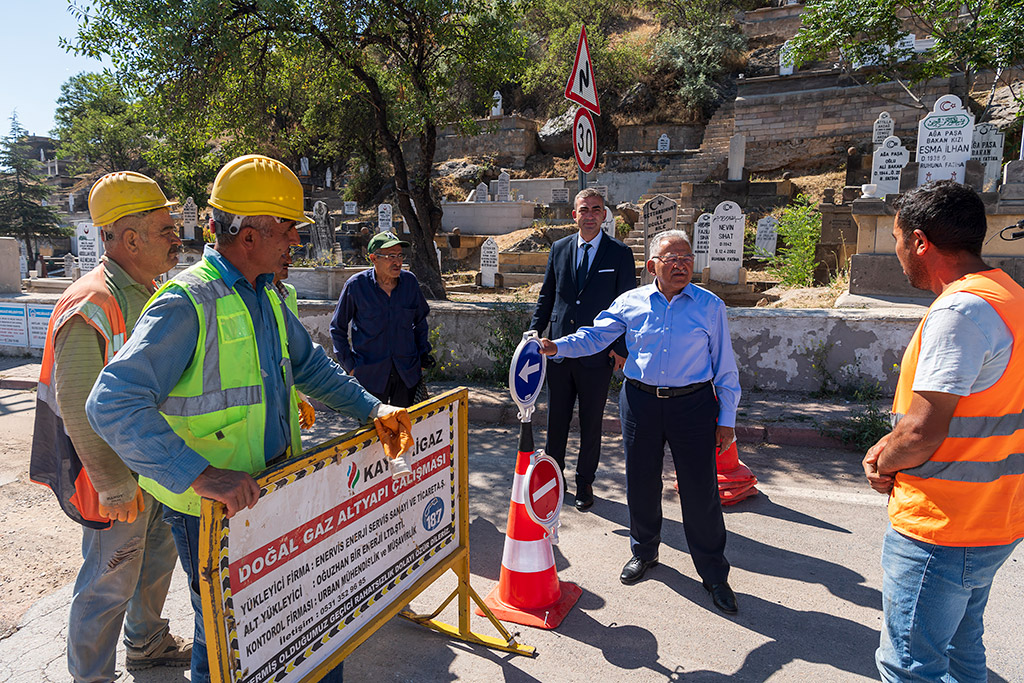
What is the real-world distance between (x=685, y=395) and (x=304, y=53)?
30.0 ft

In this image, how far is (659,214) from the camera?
12.9m

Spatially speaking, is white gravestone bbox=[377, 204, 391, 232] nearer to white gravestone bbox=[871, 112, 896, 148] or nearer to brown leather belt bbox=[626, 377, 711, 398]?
white gravestone bbox=[871, 112, 896, 148]

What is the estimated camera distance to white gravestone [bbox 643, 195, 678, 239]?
1270cm

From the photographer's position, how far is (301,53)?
982 centimetres

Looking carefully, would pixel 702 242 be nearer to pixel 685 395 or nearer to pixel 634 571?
pixel 685 395

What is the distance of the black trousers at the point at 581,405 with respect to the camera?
14.7 feet

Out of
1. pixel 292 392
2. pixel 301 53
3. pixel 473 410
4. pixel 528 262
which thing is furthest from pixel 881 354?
pixel 528 262

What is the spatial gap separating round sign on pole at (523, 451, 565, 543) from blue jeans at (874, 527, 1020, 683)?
62.8 inches

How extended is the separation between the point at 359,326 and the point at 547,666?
2.57 meters

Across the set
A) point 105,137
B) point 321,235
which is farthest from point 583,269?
point 105,137

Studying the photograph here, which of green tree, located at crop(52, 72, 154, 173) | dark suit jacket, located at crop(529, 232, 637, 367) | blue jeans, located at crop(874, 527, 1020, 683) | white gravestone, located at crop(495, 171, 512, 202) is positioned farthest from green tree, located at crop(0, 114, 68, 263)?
blue jeans, located at crop(874, 527, 1020, 683)

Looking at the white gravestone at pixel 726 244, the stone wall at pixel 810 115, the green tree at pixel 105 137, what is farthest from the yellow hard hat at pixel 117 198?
the green tree at pixel 105 137

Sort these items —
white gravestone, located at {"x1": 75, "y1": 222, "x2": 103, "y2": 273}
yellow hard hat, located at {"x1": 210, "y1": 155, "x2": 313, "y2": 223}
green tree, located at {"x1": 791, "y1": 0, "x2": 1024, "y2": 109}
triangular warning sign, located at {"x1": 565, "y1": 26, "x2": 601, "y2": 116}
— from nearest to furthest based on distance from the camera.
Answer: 1. yellow hard hat, located at {"x1": 210, "y1": 155, "x2": 313, "y2": 223}
2. triangular warning sign, located at {"x1": 565, "y1": 26, "x2": 601, "y2": 116}
3. green tree, located at {"x1": 791, "y1": 0, "x2": 1024, "y2": 109}
4. white gravestone, located at {"x1": 75, "y1": 222, "x2": 103, "y2": 273}

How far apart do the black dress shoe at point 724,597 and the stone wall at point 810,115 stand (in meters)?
23.1
